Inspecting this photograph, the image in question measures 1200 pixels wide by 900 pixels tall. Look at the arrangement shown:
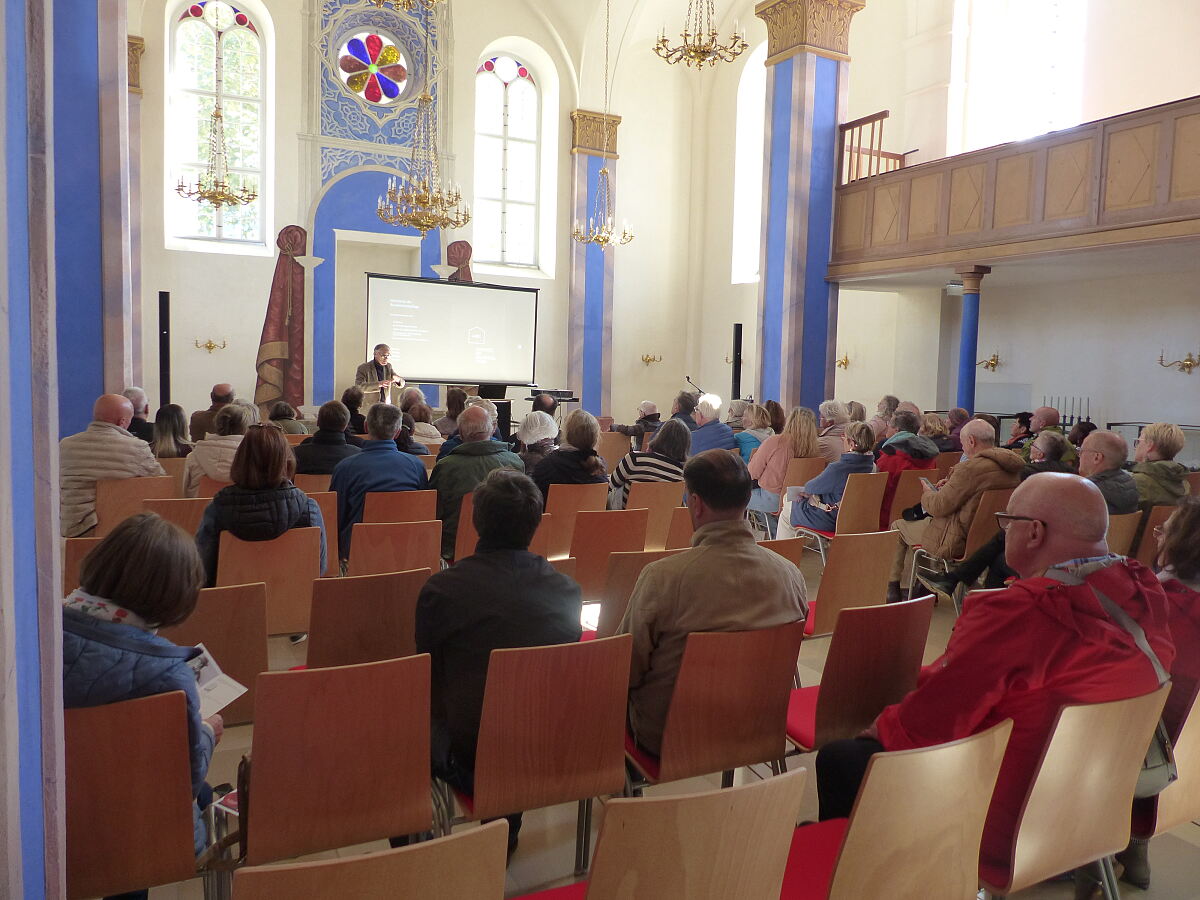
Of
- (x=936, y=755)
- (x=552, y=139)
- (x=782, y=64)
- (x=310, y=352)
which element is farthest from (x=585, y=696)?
(x=552, y=139)

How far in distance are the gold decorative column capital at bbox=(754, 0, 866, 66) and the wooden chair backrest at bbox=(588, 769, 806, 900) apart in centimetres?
1002

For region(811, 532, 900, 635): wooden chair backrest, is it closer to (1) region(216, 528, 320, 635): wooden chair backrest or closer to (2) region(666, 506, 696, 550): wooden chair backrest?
(2) region(666, 506, 696, 550): wooden chair backrest

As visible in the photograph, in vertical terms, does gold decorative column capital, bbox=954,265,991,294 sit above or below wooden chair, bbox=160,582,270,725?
above

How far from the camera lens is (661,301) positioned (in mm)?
14914

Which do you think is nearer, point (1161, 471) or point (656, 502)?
point (1161, 471)

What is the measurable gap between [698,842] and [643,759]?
98 centimetres

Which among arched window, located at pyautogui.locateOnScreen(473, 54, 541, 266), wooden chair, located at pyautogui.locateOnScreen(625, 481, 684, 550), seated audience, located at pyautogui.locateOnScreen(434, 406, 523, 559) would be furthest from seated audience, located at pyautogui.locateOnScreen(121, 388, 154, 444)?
arched window, located at pyautogui.locateOnScreen(473, 54, 541, 266)

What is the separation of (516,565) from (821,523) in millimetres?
3196

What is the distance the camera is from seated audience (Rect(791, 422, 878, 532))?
16.3 feet

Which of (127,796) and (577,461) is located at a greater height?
(577,461)

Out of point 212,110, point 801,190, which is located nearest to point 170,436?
point 801,190

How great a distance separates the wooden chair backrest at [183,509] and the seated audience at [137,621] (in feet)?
6.56

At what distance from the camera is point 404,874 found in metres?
1.10

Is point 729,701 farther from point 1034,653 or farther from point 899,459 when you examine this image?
point 899,459
